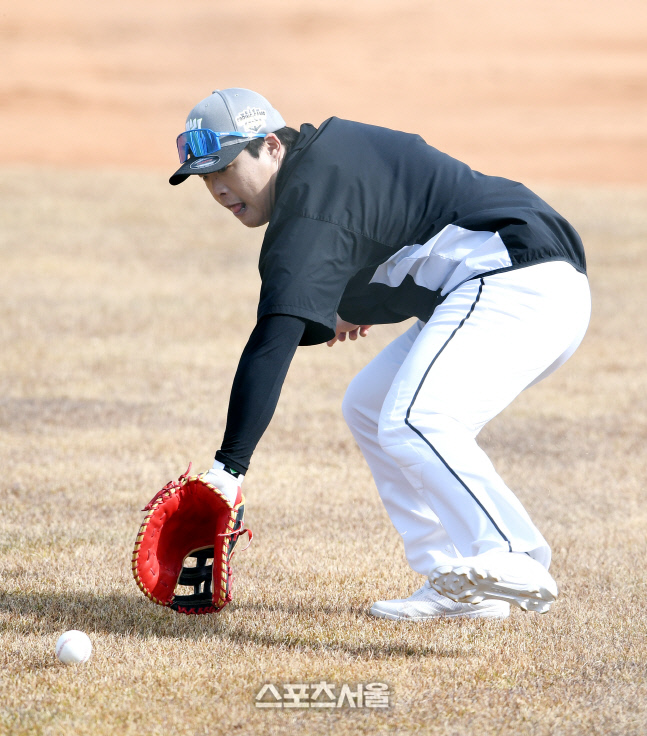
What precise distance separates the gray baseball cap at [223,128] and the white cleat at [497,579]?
164 cm

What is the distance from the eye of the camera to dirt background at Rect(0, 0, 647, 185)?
33.3 metres

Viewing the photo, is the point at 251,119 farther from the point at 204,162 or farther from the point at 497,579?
the point at 497,579

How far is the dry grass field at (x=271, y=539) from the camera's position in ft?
11.9

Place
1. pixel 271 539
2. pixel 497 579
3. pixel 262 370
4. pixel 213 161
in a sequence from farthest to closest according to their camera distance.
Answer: pixel 271 539, pixel 213 161, pixel 262 370, pixel 497 579

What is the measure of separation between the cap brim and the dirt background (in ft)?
79.6

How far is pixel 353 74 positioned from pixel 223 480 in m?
45.0

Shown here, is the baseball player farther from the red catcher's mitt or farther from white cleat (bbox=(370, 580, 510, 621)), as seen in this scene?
white cleat (bbox=(370, 580, 510, 621))

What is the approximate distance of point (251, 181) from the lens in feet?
13.1

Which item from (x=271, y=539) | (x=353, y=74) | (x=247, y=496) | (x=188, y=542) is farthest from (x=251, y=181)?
(x=353, y=74)

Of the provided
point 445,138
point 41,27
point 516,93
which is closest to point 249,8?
point 41,27

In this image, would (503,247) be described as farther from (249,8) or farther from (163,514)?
(249,8)

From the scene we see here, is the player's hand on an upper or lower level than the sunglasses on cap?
lower

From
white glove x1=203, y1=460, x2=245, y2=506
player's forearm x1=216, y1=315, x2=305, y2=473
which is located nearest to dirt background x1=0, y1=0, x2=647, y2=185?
white glove x1=203, y1=460, x2=245, y2=506

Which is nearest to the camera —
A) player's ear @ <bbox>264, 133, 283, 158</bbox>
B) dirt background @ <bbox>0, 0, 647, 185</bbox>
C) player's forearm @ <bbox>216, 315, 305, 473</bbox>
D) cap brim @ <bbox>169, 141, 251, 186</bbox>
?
player's forearm @ <bbox>216, 315, 305, 473</bbox>
